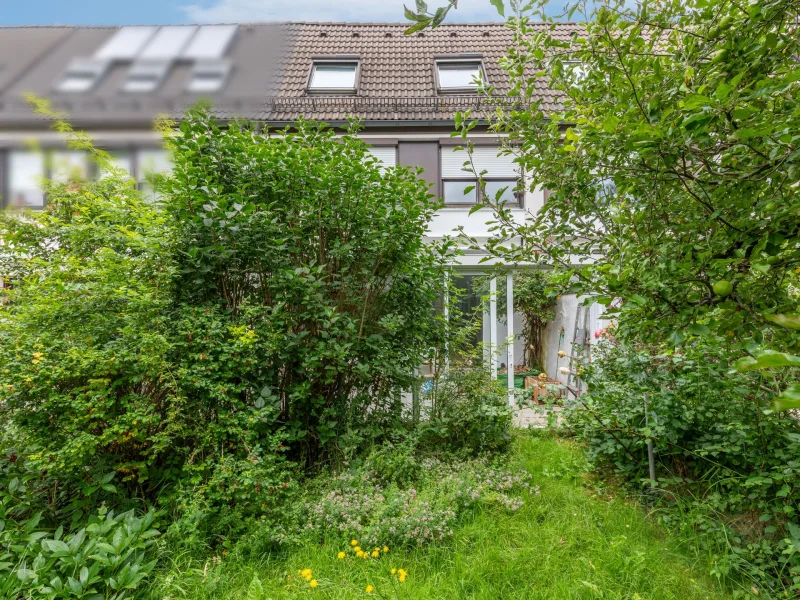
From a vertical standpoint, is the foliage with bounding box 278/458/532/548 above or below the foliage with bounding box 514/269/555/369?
below

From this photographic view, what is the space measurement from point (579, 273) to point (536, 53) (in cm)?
90

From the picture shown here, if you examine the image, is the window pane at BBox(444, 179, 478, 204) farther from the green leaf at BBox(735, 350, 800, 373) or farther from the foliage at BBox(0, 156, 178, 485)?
the green leaf at BBox(735, 350, 800, 373)

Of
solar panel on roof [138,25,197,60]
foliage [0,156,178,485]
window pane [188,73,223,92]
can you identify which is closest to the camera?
foliage [0,156,178,485]

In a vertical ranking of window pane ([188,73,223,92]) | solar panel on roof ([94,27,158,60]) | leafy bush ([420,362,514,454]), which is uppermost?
solar panel on roof ([94,27,158,60])

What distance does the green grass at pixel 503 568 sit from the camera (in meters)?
2.03

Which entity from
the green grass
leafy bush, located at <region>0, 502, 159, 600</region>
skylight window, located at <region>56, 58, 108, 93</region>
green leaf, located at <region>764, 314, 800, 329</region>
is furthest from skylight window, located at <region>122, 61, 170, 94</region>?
green leaf, located at <region>764, 314, 800, 329</region>

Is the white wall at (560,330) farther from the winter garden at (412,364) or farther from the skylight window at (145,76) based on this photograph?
the skylight window at (145,76)

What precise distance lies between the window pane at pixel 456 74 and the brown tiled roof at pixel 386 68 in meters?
0.22

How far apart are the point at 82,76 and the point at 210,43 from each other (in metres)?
1.79

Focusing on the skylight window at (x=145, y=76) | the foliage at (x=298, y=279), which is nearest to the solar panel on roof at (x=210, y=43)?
the skylight window at (x=145, y=76)

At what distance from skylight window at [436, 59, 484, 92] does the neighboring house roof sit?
189 millimetres

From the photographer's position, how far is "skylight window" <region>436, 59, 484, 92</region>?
761 cm

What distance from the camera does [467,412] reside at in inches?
142

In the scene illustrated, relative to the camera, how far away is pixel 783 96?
1.29 metres
